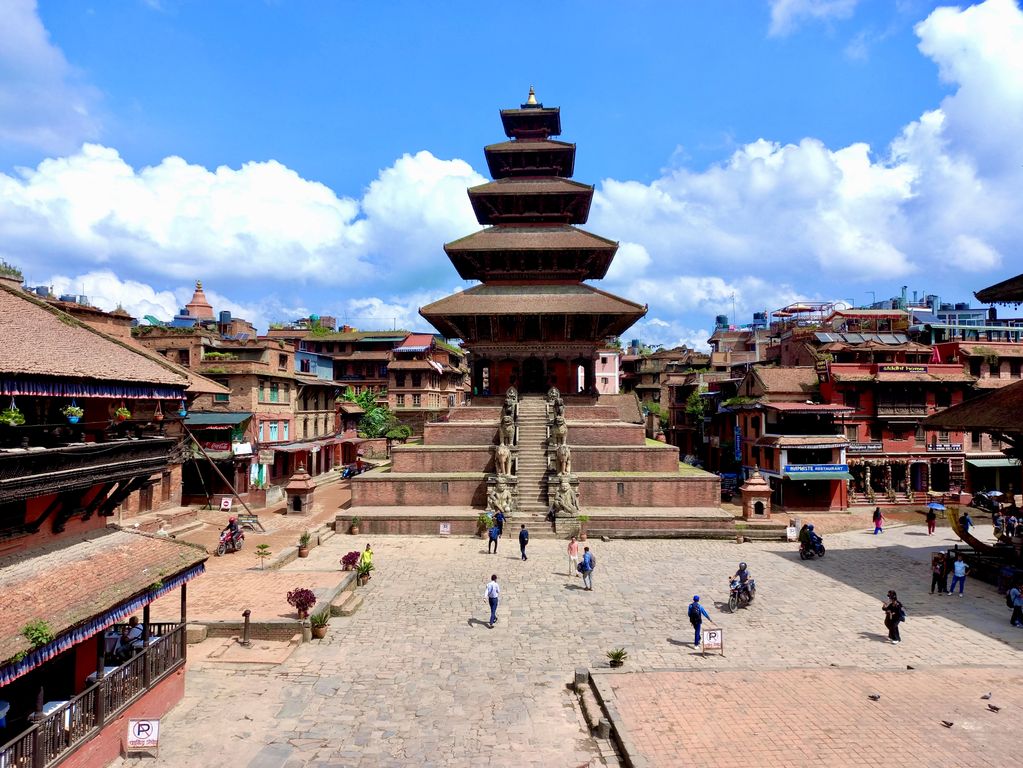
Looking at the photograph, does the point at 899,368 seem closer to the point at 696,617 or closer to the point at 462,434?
the point at 462,434

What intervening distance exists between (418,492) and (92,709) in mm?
19996

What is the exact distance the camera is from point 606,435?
33562 millimetres

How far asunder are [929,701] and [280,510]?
3332 centimetres

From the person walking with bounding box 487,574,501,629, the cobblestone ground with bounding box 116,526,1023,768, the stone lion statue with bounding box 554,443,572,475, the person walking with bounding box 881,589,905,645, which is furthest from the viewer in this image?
the stone lion statue with bounding box 554,443,572,475

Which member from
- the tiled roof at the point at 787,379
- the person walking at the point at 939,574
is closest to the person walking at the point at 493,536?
the person walking at the point at 939,574

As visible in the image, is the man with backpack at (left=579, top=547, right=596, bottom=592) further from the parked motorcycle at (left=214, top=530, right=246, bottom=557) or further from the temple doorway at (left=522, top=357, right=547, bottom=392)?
the temple doorway at (left=522, top=357, right=547, bottom=392)

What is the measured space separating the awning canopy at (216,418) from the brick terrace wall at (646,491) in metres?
21.6

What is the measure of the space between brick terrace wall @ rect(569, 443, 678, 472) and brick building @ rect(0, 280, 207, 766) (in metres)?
21.6

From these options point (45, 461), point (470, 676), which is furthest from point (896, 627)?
point (45, 461)

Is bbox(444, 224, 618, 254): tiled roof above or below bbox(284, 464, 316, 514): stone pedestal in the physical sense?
above

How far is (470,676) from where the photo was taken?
13.9 metres

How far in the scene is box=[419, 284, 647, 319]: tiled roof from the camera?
118 ft

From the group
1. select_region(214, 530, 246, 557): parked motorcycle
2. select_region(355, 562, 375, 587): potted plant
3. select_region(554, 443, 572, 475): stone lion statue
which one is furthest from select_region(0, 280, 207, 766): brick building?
select_region(554, 443, 572, 475): stone lion statue

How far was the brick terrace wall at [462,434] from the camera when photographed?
112ft
